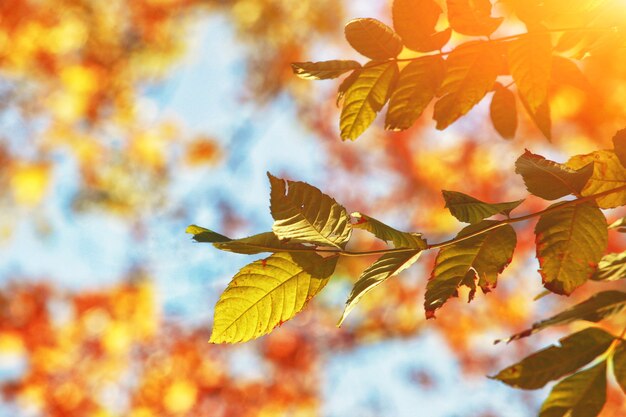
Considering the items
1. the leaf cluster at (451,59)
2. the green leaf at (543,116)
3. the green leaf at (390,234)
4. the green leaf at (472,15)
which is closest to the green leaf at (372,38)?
the leaf cluster at (451,59)

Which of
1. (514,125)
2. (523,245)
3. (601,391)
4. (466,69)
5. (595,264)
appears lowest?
(523,245)

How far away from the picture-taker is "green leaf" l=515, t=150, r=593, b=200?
2.70ft

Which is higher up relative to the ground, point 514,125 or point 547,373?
point 514,125

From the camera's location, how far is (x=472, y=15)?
1.05 m

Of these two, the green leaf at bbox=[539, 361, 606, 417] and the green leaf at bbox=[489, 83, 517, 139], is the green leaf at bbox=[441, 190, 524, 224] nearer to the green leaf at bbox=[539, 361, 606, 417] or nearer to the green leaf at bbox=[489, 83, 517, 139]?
the green leaf at bbox=[539, 361, 606, 417]

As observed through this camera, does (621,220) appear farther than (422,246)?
Yes

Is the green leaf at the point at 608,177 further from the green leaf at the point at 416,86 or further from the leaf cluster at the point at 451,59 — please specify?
the green leaf at the point at 416,86

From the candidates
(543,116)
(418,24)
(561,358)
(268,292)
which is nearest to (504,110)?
(543,116)

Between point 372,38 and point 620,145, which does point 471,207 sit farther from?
point 372,38

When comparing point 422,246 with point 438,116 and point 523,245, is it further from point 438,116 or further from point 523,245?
point 523,245

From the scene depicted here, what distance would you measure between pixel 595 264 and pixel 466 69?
1.39 feet

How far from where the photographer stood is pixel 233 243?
76 centimetres

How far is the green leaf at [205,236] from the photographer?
2.50ft

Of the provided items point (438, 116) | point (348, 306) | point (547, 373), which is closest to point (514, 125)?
point (438, 116)
